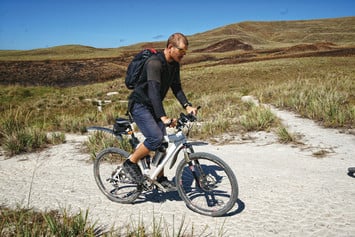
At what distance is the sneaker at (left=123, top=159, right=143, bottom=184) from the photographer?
13.7 feet

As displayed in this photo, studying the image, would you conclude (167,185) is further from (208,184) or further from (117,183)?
(117,183)

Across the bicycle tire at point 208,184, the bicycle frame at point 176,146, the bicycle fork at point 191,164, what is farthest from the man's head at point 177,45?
the bicycle tire at point 208,184

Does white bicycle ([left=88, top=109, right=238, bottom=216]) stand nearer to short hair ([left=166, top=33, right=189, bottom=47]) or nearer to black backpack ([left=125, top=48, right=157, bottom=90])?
black backpack ([left=125, top=48, right=157, bottom=90])

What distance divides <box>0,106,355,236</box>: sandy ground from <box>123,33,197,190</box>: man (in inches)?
24.8

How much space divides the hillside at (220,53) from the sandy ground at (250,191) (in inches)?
1276

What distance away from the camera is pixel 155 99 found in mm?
3691

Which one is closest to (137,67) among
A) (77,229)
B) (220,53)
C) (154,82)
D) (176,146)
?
(154,82)

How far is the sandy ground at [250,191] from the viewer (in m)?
3.69

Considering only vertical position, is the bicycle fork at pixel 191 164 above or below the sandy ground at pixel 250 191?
above

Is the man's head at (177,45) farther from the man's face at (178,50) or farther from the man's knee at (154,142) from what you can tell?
the man's knee at (154,142)

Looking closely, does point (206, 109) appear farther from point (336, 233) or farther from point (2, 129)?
point (336, 233)

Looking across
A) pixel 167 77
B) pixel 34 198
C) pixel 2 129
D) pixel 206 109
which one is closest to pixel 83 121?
pixel 2 129

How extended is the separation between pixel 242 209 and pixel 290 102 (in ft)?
28.2

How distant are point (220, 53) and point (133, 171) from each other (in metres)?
63.1
